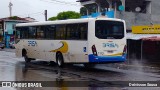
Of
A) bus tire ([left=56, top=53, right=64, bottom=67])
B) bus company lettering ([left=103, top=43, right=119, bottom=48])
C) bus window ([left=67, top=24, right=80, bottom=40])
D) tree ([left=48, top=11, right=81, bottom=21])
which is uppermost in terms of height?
tree ([left=48, top=11, right=81, bottom=21])

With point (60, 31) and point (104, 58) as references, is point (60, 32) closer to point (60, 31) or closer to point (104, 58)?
point (60, 31)

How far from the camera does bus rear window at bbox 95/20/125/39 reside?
1911 cm

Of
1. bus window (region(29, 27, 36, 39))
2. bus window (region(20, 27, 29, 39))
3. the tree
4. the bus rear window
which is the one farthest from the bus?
the tree

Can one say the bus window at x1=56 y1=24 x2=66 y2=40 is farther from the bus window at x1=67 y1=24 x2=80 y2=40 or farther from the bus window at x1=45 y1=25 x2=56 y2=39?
the bus window at x1=67 y1=24 x2=80 y2=40

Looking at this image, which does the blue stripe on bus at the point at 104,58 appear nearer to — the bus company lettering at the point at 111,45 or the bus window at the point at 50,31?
the bus company lettering at the point at 111,45

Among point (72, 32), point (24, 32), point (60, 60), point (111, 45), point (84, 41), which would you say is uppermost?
point (24, 32)

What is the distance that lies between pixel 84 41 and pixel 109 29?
1.51m

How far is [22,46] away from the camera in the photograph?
88.1 feet

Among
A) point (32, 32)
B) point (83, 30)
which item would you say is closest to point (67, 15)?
point (32, 32)

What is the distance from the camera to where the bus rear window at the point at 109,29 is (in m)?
19.1

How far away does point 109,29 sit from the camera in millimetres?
19453

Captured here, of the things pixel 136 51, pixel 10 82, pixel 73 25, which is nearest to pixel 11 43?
pixel 136 51

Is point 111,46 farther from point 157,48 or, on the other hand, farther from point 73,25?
point 157,48

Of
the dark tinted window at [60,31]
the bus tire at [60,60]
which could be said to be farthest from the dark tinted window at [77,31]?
the bus tire at [60,60]
